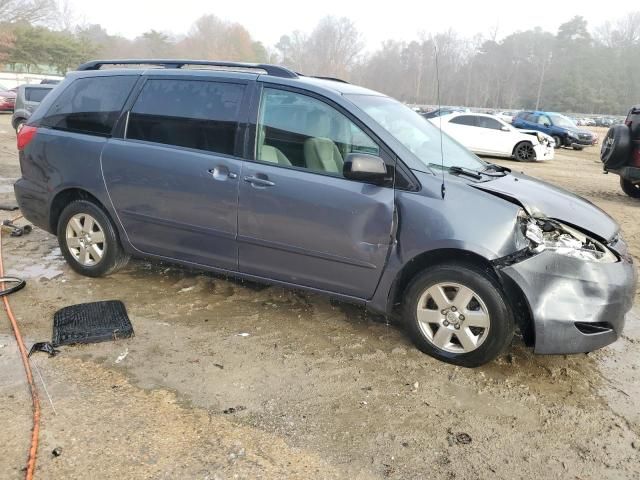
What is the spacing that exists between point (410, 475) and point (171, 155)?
274cm

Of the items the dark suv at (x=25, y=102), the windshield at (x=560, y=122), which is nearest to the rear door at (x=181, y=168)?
the dark suv at (x=25, y=102)

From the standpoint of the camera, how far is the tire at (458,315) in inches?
123

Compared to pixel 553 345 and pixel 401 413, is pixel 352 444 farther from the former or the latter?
pixel 553 345

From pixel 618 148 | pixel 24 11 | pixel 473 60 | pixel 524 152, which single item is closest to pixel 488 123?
pixel 524 152

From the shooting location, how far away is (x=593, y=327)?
3123 millimetres

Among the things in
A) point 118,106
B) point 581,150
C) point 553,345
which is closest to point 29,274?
point 118,106

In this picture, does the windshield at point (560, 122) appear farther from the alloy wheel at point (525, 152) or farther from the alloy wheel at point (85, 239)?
the alloy wheel at point (85, 239)

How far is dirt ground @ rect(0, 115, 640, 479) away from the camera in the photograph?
96.5 inches

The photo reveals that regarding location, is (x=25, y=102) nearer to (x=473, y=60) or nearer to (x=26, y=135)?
(x=26, y=135)

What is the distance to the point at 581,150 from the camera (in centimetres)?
2311

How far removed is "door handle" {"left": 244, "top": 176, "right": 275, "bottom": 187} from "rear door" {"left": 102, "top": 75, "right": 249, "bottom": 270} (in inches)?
4.1

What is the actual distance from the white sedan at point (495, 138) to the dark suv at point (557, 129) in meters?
6.69

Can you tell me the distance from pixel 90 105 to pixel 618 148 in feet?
27.3

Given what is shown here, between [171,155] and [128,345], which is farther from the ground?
[171,155]
